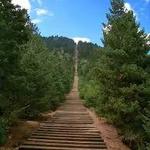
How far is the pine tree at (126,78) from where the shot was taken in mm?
18828

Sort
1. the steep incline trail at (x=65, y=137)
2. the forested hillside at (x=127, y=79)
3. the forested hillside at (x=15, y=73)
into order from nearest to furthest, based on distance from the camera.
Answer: the forested hillside at (x=15, y=73), the steep incline trail at (x=65, y=137), the forested hillside at (x=127, y=79)

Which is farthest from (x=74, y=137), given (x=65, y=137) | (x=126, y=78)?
(x=126, y=78)

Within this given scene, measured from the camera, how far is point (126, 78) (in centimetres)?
2005

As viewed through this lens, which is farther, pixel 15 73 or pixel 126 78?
pixel 126 78

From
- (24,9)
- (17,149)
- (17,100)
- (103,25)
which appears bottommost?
(17,149)

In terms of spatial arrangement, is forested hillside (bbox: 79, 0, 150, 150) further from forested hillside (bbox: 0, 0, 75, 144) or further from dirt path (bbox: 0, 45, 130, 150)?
forested hillside (bbox: 0, 0, 75, 144)

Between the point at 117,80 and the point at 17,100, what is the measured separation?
603 cm

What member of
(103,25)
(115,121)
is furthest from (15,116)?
(103,25)

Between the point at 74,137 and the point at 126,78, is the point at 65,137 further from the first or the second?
the point at 126,78

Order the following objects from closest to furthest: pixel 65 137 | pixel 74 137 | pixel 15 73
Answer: pixel 15 73 < pixel 65 137 < pixel 74 137

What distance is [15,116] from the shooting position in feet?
64.7

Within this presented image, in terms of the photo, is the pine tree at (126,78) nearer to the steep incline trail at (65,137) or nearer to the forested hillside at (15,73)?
the steep incline trail at (65,137)

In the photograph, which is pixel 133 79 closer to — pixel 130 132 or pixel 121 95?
pixel 121 95

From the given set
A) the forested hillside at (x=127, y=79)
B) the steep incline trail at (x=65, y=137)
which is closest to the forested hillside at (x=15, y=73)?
the steep incline trail at (x=65, y=137)
